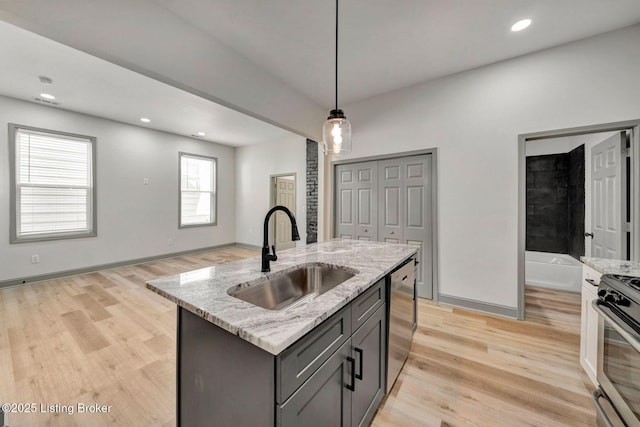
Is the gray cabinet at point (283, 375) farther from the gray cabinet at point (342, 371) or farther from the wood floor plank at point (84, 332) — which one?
the wood floor plank at point (84, 332)

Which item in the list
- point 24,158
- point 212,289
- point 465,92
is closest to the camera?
point 212,289

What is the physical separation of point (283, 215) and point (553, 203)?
612 cm

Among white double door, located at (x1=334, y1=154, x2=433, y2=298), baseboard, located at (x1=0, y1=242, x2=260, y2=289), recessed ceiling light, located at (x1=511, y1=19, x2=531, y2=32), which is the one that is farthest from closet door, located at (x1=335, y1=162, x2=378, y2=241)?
baseboard, located at (x1=0, y1=242, x2=260, y2=289)

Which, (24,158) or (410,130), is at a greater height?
(410,130)

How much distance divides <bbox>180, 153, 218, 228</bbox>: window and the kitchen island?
5180mm

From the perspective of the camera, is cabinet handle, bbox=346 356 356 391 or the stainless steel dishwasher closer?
cabinet handle, bbox=346 356 356 391

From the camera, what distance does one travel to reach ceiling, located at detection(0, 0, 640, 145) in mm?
1748

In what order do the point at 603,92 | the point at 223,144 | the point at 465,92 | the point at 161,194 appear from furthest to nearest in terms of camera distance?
the point at 223,144, the point at 161,194, the point at 465,92, the point at 603,92

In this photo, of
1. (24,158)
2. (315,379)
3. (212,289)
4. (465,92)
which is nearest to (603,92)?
(465,92)

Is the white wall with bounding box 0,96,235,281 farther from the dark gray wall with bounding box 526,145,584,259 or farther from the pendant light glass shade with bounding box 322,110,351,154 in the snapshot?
the dark gray wall with bounding box 526,145,584,259

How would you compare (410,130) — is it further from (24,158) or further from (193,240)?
(24,158)

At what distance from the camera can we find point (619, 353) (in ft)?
3.91

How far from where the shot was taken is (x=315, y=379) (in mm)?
928

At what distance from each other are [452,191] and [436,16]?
73.6 inches
